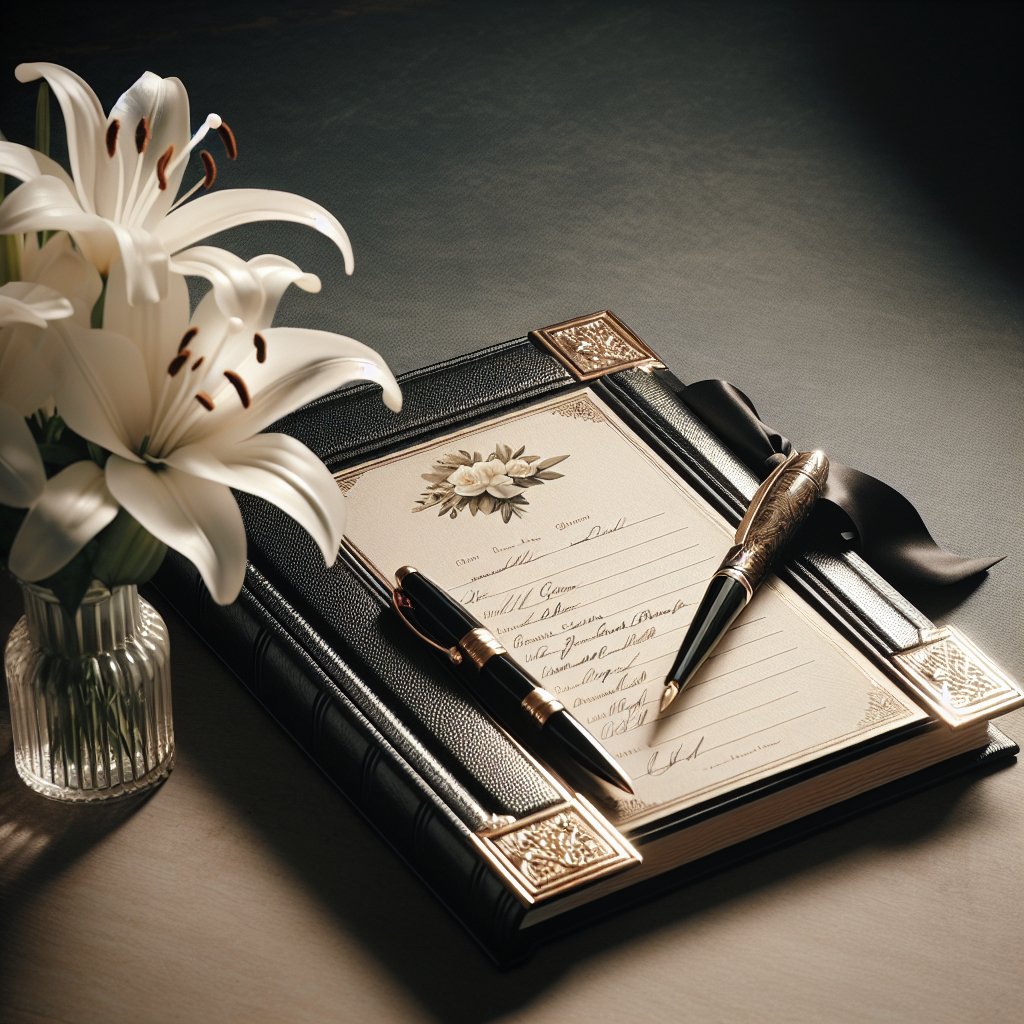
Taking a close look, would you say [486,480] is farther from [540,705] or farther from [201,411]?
[201,411]

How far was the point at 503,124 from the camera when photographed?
5.45 feet

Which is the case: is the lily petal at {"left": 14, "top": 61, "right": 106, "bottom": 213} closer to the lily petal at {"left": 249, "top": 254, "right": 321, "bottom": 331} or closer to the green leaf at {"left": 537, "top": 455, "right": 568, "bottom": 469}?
the lily petal at {"left": 249, "top": 254, "right": 321, "bottom": 331}

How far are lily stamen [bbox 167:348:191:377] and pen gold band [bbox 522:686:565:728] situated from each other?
0.99 ft

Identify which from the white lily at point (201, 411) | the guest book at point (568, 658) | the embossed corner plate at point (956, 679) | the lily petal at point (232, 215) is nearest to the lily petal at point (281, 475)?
the white lily at point (201, 411)

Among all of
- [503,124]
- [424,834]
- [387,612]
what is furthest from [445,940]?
[503,124]

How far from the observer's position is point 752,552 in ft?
3.01

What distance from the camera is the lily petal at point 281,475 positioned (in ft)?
2.02

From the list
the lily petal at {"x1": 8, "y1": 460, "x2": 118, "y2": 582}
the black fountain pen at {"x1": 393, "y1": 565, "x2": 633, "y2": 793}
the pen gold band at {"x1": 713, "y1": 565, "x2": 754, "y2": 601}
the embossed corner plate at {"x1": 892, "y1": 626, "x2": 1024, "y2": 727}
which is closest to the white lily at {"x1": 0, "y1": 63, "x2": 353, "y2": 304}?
the lily petal at {"x1": 8, "y1": 460, "x2": 118, "y2": 582}

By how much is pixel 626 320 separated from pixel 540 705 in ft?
2.10

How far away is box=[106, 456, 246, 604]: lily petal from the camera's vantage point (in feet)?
1.97

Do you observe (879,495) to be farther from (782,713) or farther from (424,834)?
(424,834)

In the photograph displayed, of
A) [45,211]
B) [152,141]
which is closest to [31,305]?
[45,211]

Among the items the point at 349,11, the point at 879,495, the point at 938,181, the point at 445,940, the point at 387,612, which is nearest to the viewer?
the point at 445,940

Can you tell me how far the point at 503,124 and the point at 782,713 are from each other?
1.05 metres
